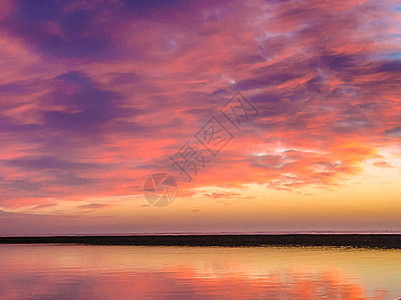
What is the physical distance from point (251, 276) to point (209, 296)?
1038cm

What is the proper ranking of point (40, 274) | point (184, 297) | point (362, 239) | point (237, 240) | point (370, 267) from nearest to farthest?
point (184, 297) → point (40, 274) → point (370, 267) → point (362, 239) → point (237, 240)

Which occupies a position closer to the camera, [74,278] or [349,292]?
[349,292]

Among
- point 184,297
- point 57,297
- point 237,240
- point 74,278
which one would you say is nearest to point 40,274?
point 74,278

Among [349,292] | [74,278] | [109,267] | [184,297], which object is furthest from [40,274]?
[349,292]

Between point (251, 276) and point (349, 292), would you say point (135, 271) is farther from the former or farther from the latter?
point (349, 292)

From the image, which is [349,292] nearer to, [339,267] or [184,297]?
[184,297]

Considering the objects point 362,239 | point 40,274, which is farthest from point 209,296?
point 362,239

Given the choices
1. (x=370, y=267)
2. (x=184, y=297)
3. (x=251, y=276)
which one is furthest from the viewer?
(x=370, y=267)

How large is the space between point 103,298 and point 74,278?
35.1 ft

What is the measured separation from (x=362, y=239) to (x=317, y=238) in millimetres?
9575

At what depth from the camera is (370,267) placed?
46.4m

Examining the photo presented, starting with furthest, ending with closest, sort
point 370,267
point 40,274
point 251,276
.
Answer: point 370,267 → point 40,274 → point 251,276

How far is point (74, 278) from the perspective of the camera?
39.4 metres

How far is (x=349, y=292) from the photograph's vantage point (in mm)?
30266
